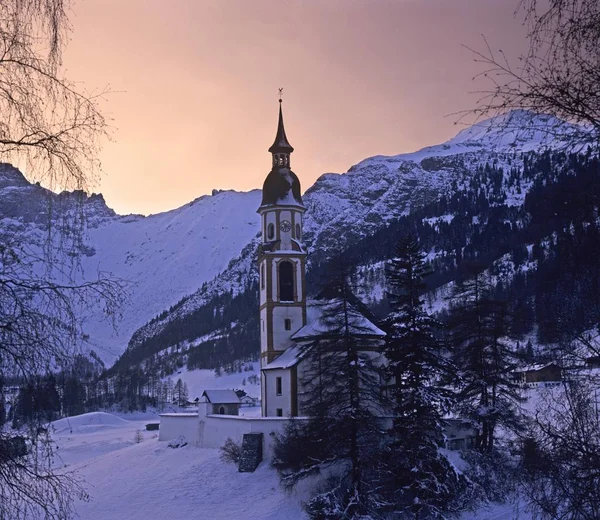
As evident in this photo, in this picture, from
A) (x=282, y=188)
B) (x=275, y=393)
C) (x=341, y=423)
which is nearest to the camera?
(x=341, y=423)

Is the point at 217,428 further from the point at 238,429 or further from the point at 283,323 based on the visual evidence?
the point at 283,323

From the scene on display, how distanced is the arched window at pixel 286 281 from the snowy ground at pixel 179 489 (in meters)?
12.0

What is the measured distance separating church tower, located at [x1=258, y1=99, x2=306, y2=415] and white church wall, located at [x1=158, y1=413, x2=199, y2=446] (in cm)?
568

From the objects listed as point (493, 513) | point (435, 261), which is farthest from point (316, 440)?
point (435, 261)

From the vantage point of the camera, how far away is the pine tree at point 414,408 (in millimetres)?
32531

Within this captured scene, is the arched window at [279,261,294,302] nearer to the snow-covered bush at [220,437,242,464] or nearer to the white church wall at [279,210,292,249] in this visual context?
the white church wall at [279,210,292,249]

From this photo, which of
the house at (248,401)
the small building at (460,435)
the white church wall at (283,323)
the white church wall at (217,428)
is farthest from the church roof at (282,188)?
the house at (248,401)

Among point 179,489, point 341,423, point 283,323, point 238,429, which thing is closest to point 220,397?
point 283,323

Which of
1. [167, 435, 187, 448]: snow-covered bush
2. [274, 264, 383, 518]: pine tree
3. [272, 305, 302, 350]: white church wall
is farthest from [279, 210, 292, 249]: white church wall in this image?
[274, 264, 383, 518]: pine tree

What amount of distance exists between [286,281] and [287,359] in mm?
6685

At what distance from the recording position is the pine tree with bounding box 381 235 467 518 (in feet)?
107

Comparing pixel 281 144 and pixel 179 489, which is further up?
pixel 281 144

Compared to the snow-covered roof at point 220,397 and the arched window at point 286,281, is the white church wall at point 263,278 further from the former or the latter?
the snow-covered roof at point 220,397

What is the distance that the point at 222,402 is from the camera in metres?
52.9
